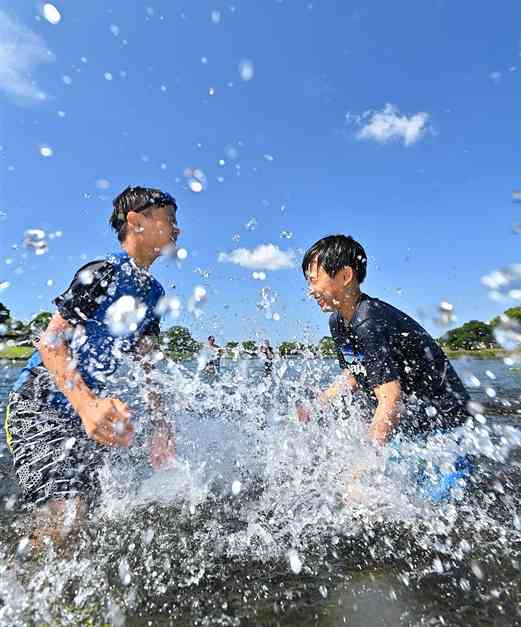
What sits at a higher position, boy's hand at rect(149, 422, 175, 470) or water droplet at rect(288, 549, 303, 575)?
boy's hand at rect(149, 422, 175, 470)

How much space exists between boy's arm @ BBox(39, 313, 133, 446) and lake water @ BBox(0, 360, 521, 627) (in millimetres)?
808

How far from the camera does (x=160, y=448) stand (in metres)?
3.43

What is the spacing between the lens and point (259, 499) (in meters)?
3.68

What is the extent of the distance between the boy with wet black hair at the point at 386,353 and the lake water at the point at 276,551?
0.56 m

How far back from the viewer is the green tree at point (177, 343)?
4083mm

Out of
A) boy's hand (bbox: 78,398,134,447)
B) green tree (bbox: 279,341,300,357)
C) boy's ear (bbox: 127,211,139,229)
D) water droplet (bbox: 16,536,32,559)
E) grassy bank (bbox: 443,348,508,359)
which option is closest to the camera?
boy's hand (bbox: 78,398,134,447)

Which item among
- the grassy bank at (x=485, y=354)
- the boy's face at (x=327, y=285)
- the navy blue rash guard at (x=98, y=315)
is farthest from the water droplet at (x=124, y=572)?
the grassy bank at (x=485, y=354)

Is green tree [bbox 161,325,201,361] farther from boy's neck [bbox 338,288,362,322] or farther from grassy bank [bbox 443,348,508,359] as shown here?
grassy bank [bbox 443,348,508,359]

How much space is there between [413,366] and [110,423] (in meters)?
2.32

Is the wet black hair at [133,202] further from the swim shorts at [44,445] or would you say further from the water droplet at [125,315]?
the swim shorts at [44,445]

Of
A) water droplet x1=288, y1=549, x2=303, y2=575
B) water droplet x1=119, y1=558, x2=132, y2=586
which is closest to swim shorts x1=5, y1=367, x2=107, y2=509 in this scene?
water droplet x1=119, y1=558, x2=132, y2=586

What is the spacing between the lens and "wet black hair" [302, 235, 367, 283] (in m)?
3.62

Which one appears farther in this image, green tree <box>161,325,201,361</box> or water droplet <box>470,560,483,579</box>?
green tree <box>161,325,201,361</box>

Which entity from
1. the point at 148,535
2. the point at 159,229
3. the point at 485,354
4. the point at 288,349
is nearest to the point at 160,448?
the point at 148,535
